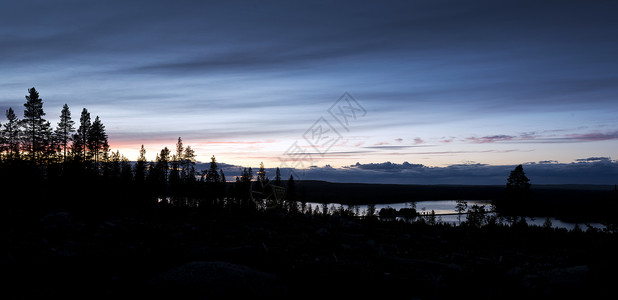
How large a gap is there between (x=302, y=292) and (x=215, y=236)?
10.4m

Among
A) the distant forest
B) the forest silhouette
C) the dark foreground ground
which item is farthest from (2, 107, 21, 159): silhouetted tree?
the dark foreground ground

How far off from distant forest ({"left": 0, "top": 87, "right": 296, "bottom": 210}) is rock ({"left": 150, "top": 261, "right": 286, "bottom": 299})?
2267 cm

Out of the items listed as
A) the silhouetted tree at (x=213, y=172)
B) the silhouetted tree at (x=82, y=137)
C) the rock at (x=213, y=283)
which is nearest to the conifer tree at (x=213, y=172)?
the silhouetted tree at (x=213, y=172)

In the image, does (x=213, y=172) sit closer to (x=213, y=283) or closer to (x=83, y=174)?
(x=83, y=174)

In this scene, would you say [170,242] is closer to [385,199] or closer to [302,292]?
[302,292]

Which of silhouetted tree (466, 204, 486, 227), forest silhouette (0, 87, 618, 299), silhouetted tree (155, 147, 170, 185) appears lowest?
silhouetted tree (466, 204, 486, 227)

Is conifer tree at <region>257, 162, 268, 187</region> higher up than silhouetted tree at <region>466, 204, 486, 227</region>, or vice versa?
conifer tree at <region>257, 162, 268, 187</region>

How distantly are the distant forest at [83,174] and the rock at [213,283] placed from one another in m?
22.7

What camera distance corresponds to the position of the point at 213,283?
7219 mm

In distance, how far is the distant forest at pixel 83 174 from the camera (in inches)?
1431

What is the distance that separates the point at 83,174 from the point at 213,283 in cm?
4333

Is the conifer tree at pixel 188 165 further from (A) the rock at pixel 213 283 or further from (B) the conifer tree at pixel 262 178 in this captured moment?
(A) the rock at pixel 213 283

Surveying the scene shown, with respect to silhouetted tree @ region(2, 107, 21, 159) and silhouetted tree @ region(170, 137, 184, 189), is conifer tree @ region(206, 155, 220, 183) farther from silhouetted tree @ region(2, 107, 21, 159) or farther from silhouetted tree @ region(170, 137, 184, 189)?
silhouetted tree @ region(2, 107, 21, 159)

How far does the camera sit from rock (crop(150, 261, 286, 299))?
707 cm
